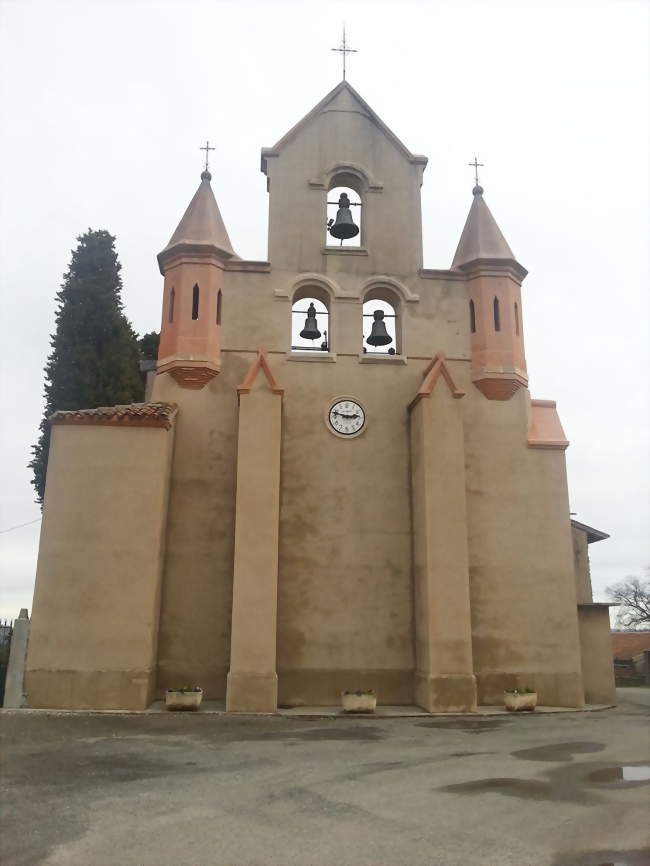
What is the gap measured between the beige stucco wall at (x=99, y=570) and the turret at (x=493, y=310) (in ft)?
25.0

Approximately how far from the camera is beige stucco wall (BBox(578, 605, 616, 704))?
16.8m

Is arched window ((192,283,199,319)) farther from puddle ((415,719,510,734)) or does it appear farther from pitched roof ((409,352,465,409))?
puddle ((415,719,510,734))

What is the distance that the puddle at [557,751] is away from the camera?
A: 9.60 meters

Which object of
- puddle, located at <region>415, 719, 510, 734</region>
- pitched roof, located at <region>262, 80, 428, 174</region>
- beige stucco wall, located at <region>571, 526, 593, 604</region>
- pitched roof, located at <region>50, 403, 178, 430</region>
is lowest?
puddle, located at <region>415, 719, 510, 734</region>

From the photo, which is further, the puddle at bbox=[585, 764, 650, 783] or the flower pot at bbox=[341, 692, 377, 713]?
the flower pot at bbox=[341, 692, 377, 713]

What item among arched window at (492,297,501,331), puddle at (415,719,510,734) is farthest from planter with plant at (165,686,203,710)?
arched window at (492,297,501,331)

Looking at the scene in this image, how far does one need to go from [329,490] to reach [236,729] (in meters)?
5.85

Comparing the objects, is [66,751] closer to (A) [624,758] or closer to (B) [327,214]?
(A) [624,758]

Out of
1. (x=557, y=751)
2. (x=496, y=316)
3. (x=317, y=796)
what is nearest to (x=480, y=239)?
(x=496, y=316)

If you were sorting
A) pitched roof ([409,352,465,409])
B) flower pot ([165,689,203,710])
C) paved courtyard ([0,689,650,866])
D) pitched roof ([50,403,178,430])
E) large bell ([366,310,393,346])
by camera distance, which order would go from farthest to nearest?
large bell ([366,310,393,346]), pitched roof ([409,352,465,409]), pitched roof ([50,403,178,430]), flower pot ([165,689,203,710]), paved courtyard ([0,689,650,866])

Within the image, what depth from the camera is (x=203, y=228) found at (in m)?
17.4

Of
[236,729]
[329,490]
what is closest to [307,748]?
[236,729]

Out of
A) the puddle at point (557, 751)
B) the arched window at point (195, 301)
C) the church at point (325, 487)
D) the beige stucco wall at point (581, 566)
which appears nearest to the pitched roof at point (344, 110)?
the church at point (325, 487)

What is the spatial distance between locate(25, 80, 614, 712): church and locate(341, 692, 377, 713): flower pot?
1146mm
